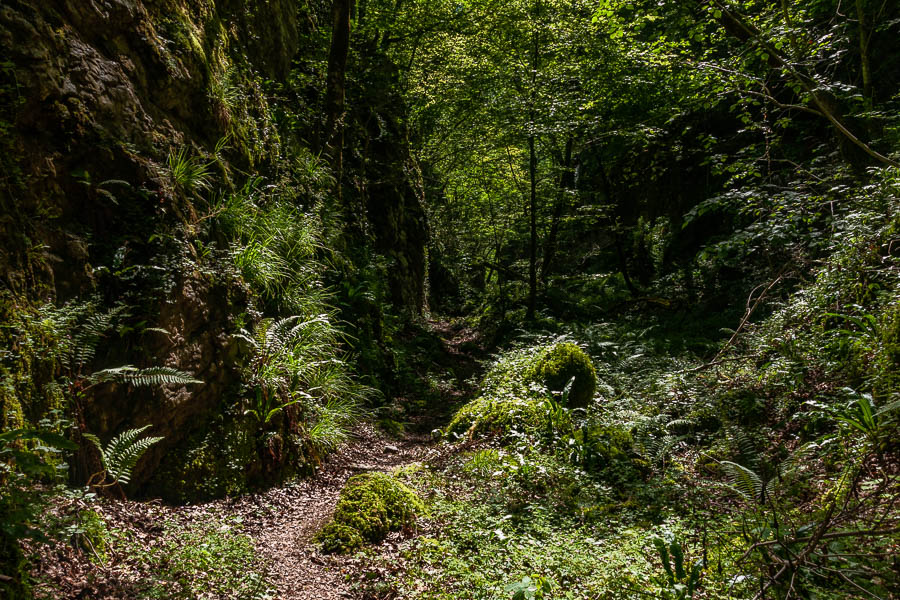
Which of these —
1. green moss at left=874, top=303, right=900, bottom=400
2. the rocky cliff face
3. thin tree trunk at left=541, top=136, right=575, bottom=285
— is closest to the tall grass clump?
the rocky cliff face

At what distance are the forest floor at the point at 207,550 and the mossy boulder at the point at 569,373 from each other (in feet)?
11.1

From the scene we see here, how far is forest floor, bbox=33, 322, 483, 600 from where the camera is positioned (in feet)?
8.66

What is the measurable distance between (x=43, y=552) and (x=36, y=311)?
159 cm

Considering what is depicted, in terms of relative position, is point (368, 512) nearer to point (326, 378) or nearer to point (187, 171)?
point (326, 378)

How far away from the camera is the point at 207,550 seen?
3275mm

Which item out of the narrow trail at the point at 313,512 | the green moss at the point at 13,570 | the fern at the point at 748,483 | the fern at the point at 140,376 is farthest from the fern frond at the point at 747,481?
the green moss at the point at 13,570

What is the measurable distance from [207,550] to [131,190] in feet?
10.5

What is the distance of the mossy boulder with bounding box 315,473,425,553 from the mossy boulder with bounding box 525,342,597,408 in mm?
3131

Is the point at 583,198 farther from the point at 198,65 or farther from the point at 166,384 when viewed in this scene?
the point at 166,384

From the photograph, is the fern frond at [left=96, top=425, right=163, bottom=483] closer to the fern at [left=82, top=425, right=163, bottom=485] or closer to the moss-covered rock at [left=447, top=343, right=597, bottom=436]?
the fern at [left=82, top=425, right=163, bottom=485]

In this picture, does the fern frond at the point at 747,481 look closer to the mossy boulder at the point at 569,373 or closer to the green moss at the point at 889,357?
the green moss at the point at 889,357

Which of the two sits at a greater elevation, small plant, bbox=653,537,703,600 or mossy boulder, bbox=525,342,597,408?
mossy boulder, bbox=525,342,597,408

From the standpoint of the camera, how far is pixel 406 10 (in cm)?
1154

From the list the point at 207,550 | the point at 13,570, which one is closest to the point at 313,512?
the point at 207,550
